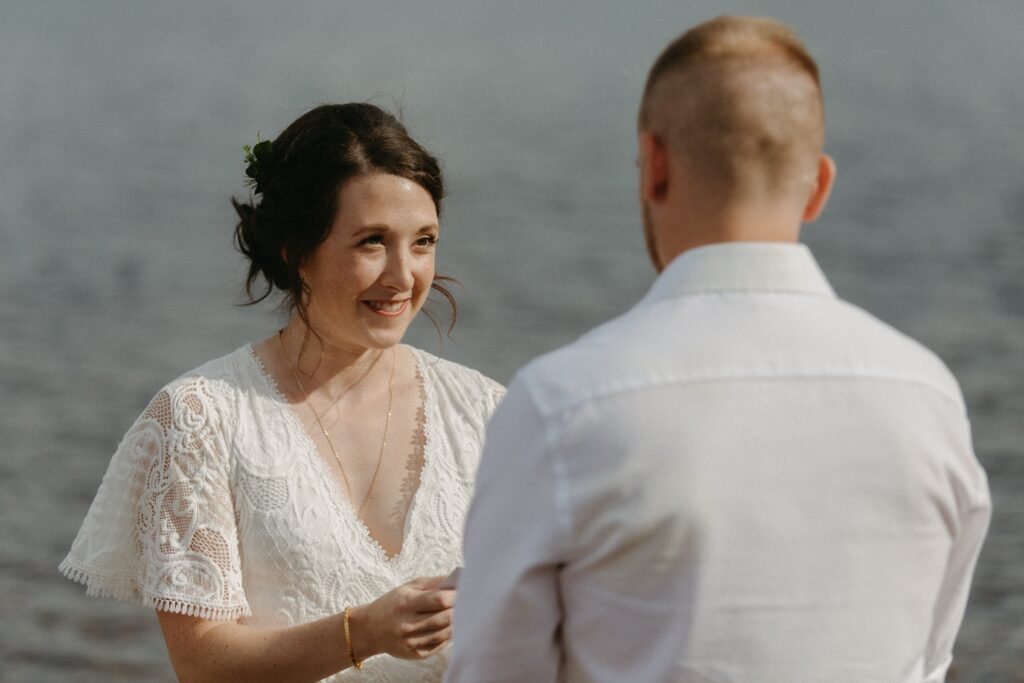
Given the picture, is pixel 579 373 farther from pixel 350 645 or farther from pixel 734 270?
pixel 350 645

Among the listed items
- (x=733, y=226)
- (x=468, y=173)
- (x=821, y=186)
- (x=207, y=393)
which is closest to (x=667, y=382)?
(x=733, y=226)

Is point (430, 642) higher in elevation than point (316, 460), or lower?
lower

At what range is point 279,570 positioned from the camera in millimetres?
2551

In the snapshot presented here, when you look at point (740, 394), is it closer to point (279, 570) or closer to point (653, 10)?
point (279, 570)

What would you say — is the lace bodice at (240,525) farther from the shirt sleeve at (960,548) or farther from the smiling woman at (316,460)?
the shirt sleeve at (960,548)

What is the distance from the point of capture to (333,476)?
8.76 ft

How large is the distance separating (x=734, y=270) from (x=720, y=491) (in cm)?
26

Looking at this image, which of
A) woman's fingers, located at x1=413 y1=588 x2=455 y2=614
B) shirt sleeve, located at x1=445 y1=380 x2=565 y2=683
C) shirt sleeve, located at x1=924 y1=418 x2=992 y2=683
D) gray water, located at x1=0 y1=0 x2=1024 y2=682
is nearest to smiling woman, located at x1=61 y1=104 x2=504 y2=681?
woman's fingers, located at x1=413 y1=588 x2=455 y2=614

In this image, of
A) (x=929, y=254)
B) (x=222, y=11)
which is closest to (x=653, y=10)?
(x=929, y=254)

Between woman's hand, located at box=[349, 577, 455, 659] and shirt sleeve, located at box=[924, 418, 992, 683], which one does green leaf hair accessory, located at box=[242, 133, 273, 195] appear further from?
shirt sleeve, located at box=[924, 418, 992, 683]

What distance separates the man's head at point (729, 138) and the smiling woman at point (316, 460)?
3.16 ft

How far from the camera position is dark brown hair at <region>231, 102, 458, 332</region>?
2.71m

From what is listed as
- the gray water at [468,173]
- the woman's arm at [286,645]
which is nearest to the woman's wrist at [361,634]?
the woman's arm at [286,645]

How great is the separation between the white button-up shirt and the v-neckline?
103 centimetres
